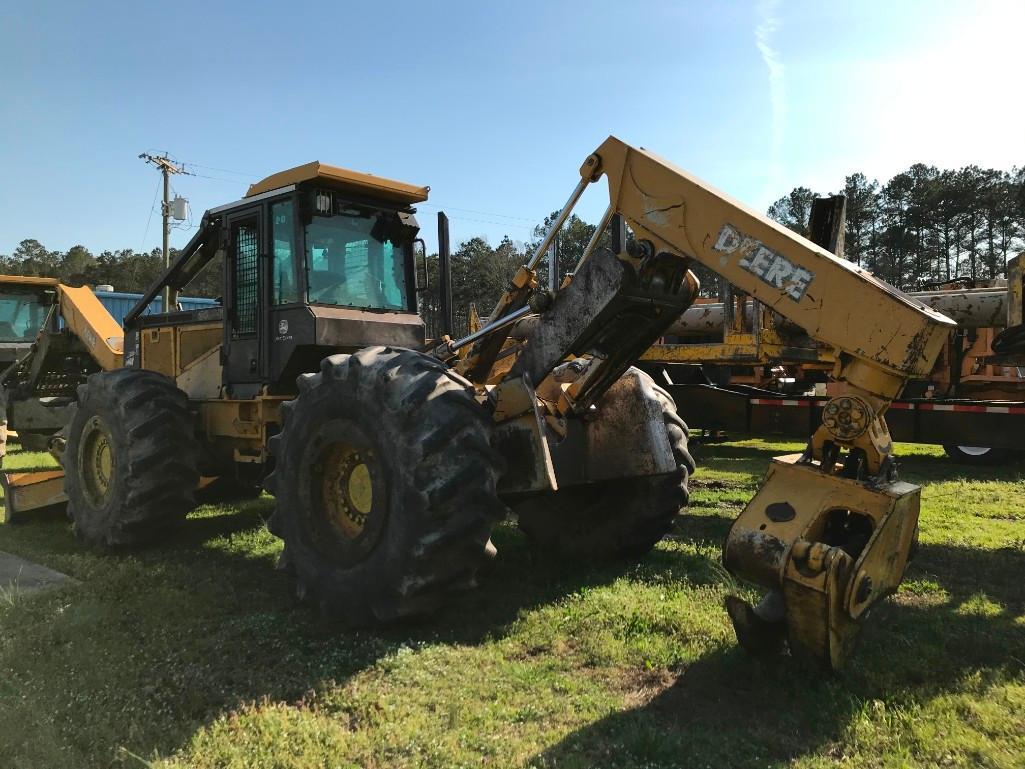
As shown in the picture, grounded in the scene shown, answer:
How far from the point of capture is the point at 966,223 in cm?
4725

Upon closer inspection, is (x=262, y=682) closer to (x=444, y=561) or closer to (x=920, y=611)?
(x=444, y=561)

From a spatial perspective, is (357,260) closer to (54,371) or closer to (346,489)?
(346,489)

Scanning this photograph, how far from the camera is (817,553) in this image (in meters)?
3.26

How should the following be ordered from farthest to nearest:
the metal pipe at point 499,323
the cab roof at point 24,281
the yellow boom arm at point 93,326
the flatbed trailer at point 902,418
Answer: the cab roof at point 24,281, the flatbed trailer at point 902,418, the yellow boom arm at point 93,326, the metal pipe at point 499,323

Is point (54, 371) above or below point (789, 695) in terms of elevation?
above

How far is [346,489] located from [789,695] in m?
2.63

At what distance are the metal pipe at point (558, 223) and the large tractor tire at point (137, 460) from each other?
321 centimetres

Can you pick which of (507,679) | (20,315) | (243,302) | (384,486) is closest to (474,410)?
(384,486)

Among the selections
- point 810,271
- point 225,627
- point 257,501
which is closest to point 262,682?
point 225,627

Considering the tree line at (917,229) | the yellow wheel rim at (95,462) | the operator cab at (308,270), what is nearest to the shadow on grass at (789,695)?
the operator cab at (308,270)

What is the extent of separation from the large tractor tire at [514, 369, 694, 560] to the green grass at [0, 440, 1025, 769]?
22cm

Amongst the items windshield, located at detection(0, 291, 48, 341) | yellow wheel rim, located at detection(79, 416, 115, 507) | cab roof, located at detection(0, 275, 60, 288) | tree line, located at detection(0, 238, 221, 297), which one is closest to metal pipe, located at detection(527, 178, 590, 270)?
yellow wheel rim, located at detection(79, 416, 115, 507)

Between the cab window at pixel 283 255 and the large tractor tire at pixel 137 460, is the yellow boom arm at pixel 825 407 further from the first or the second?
the large tractor tire at pixel 137 460

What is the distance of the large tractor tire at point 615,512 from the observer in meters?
5.57
